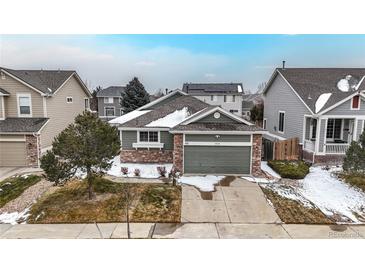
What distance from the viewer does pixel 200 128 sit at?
11.9m

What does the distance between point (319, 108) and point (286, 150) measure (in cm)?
278

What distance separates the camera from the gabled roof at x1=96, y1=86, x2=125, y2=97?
1332 inches

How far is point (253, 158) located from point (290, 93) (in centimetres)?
646

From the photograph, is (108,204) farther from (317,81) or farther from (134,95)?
(134,95)

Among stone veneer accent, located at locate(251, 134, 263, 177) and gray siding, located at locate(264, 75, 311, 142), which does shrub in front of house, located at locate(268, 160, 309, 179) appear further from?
gray siding, located at locate(264, 75, 311, 142)

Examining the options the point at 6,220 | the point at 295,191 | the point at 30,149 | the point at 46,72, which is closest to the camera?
the point at 6,220

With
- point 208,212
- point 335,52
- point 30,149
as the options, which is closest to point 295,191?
point 208,212

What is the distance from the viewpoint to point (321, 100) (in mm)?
14430

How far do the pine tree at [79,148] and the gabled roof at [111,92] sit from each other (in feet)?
84.7

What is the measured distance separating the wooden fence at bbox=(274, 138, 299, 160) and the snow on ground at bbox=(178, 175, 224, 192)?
4256mm

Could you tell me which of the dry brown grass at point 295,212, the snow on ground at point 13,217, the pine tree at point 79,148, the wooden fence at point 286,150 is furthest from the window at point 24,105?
the wooden fence at point 286,150

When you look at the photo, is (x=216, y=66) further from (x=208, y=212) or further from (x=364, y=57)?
(x=208, y=212)

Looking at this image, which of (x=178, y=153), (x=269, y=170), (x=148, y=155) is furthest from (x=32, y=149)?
(x=269, y=170)

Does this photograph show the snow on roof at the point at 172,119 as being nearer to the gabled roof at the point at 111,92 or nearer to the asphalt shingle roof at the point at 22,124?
the asphalt shingle roof at the point at 22,124
